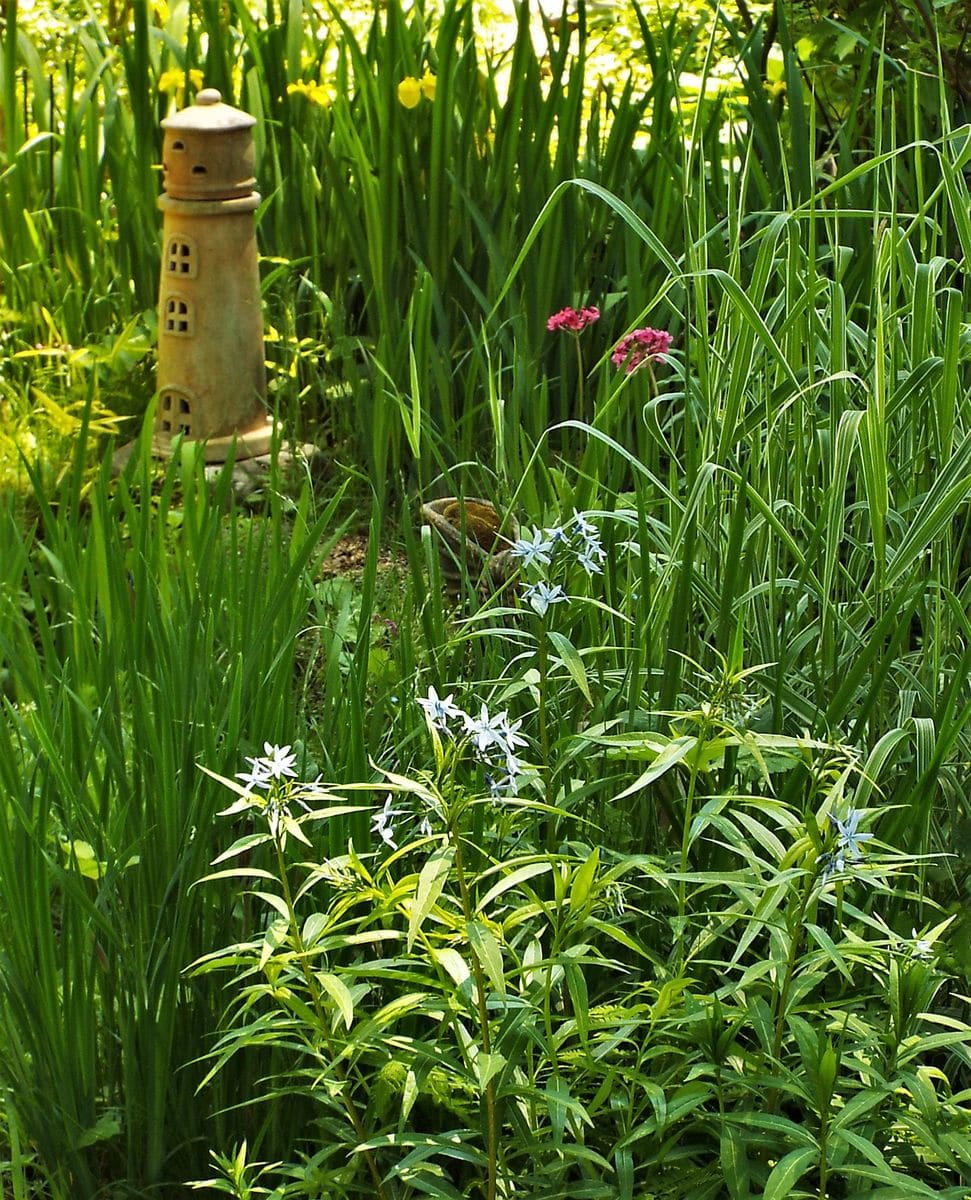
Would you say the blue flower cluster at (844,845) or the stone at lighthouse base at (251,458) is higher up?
the blue flower cluster at (844,845)

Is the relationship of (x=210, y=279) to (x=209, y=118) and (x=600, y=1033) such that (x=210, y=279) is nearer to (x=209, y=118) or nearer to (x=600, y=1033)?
(x=209, y=118)

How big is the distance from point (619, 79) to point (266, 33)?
283 cm

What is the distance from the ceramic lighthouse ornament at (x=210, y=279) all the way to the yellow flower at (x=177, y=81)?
317 millimetres

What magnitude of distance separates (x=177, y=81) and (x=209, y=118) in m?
0.41

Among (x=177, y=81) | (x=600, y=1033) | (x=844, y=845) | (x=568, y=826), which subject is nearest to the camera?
(x=844, y=845)

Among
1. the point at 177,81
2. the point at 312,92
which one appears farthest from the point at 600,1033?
the point at 177,81

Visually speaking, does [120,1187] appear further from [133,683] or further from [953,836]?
[953,836]

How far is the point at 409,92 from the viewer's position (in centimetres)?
318

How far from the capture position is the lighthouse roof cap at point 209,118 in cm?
327

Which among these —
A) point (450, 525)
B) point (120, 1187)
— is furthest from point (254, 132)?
point (120, 1187)

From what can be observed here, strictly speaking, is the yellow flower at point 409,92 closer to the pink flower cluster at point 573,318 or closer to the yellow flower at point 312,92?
the yellow flower at point 312,92

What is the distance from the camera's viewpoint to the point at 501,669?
1.75 meters

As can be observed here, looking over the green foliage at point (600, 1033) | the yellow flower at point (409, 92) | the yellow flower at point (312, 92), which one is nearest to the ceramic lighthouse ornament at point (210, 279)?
the yellow flower at point (312, 92)

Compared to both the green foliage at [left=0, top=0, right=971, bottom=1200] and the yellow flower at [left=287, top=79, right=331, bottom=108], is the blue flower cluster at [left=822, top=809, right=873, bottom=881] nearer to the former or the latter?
the green foliage at [left=0, top=0, right=971, bottom=1200]
